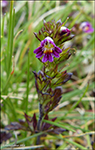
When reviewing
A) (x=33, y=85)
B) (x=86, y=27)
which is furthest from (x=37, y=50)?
(x=86, y=27)

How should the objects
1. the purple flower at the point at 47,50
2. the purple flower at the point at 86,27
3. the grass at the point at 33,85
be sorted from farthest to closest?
the purple flower at the point at 86,27 → the grass at the point at 33,85 → the purple flower at the point at 47,50

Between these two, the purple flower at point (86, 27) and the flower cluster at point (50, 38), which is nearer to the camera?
the flower cluster at point (50, 38)

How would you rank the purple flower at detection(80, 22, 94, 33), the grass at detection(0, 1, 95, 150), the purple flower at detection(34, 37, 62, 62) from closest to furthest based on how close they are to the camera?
the purple flower at detection(34, 37, 62, 62) → the grass at detection(0, 1, 95, 150) → the purple flower at detection(80, 22, 94, 33)

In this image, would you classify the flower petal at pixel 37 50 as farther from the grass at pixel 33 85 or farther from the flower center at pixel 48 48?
the grass at pixel 33 85

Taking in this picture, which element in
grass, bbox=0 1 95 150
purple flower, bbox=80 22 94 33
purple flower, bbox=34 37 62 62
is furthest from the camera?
purple flower, bbox=80 22 94 33

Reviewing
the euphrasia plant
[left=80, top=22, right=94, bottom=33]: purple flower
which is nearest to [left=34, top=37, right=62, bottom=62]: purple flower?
the euphrasia plant

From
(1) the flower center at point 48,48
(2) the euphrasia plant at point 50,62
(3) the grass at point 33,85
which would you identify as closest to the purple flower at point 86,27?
(3) the grass at point 33,85

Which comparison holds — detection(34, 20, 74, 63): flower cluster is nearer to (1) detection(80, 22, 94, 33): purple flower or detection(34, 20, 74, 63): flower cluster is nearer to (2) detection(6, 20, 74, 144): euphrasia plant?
(2) detection(6, 20, 74, 144): euphrasia plant

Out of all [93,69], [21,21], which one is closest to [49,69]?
[93,69]
